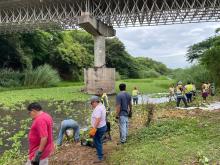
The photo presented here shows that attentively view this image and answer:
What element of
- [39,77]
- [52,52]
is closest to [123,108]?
[39,77]

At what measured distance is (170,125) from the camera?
13547 mm

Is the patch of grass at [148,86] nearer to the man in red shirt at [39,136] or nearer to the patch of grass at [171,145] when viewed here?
the patch of grass at [171,145]

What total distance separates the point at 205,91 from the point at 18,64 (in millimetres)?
36630

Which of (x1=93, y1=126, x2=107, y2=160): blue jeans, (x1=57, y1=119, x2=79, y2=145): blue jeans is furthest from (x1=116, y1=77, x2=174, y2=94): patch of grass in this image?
(x1=93, y1=126, x2=107, y2=160): blue jeans

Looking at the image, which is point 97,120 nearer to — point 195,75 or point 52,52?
point 195,75

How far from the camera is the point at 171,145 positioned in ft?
35.7

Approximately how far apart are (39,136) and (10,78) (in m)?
46.7

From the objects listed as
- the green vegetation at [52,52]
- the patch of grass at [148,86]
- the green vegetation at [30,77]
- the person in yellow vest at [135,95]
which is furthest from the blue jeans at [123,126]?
the green vegetation at [52,52]

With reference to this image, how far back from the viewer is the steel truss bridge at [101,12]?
137ft

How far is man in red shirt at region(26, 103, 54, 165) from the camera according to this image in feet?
23.5

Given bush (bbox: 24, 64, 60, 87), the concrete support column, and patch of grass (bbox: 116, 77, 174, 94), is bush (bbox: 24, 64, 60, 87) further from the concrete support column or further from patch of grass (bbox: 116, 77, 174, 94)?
the concrete support column

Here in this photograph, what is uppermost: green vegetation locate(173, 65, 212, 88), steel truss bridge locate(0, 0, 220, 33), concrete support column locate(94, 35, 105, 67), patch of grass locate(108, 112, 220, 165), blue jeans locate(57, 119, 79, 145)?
steel truss bridge locate(0, 0, 220, 33)

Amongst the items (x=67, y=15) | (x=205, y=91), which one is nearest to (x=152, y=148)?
(x=205, y=91)

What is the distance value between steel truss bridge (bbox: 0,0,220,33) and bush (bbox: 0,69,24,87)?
540cm
